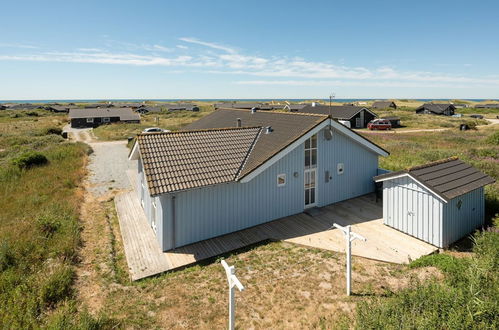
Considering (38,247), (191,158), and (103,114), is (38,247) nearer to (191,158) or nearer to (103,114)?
(191,158)

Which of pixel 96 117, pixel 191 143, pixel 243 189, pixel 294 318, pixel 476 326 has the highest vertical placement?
pixel 96 117

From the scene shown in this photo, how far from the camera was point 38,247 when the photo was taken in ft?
35.5

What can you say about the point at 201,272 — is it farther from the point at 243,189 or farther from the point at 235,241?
the point at 243,189

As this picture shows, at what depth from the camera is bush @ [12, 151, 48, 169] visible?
915 inches

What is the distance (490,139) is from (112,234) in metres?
38.3

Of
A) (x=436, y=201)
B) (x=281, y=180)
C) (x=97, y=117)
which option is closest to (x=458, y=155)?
(x=436, y=201)

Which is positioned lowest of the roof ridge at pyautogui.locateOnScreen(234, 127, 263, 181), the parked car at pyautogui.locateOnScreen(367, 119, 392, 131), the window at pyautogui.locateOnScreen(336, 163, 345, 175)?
the window at pyautogui.locateOnScreen(336, 163, 345, 175)

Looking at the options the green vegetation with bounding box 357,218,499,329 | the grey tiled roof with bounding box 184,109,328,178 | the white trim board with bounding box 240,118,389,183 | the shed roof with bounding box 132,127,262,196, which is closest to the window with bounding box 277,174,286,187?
the white trim board with bounding box 240,118,389,183

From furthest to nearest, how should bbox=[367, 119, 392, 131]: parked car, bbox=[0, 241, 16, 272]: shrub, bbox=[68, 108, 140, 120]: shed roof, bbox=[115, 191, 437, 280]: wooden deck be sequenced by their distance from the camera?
bbox=[68, 108, 140, 120]: shed roof < bbox=[367, 119, 392, 131]: parked car < bbox=[115, 191, 437, 280]: wooden deck < bbox=[0, 241, 16, 272]: shrub

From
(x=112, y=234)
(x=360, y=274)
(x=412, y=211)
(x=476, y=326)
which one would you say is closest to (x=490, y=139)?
(x=412, y=211)

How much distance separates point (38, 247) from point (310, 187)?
11.8 meters

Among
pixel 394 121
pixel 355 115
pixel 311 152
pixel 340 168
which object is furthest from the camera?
pixel 394 121

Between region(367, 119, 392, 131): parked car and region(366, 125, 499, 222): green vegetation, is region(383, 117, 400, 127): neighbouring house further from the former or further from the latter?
region(366, 125, 499, 222): green vegetation

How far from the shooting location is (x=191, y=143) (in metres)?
13.3
